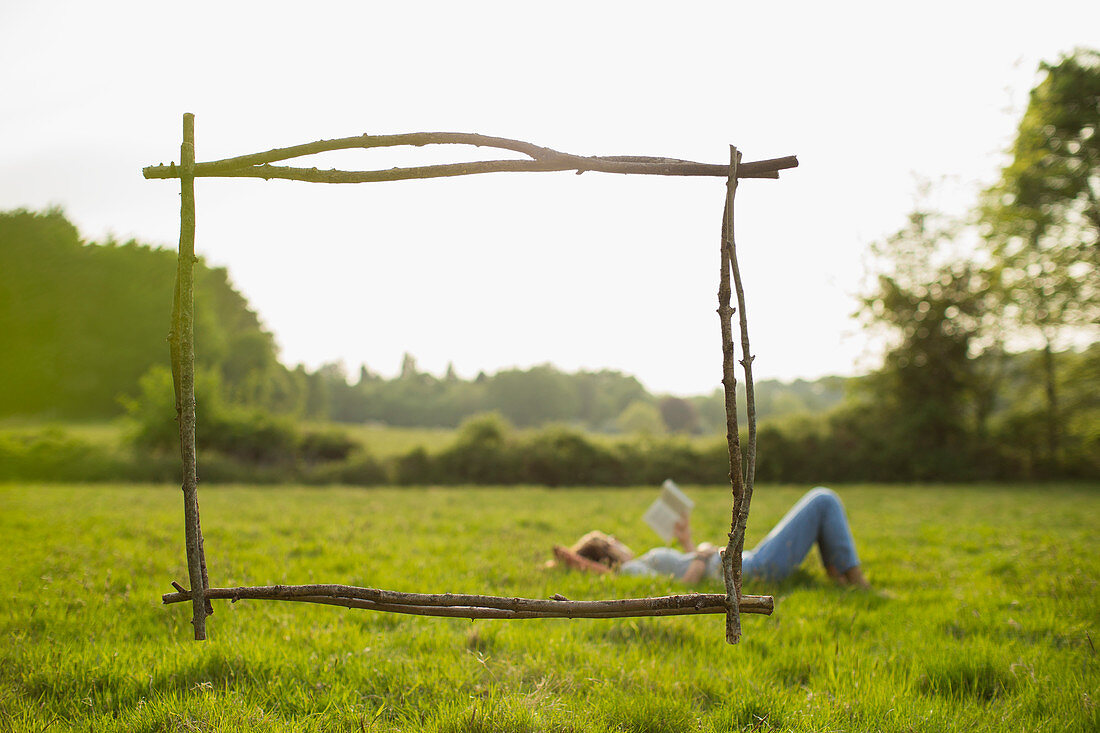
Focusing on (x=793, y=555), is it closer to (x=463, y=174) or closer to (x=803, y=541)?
(x=803, y=541)

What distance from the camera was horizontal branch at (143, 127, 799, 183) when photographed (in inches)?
79.7

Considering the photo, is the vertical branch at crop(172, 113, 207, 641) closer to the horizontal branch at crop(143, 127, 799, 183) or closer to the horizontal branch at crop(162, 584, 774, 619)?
the horizontal branch at crop(162, 584, 774, 619)

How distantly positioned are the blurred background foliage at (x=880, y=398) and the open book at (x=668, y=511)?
15.4 metres

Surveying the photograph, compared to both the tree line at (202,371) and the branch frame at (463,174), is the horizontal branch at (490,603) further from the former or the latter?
the tree line at (202,371)

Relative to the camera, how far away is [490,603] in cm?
205

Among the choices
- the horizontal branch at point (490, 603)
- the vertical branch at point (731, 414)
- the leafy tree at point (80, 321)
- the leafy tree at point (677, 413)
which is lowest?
the leafy tree at point (677, 413)

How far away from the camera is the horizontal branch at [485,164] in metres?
2.02

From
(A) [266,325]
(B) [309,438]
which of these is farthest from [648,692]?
(A) [266,325]

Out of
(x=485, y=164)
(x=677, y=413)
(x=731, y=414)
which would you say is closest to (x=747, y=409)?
(x=731, y=414)

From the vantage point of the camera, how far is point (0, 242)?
785 centimetres

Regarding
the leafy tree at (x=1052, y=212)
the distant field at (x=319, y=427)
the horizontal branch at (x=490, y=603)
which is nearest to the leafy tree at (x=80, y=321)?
the distant field at (x=319, y=427)

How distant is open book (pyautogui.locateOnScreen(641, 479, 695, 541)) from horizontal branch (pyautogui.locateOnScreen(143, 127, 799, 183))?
355cm

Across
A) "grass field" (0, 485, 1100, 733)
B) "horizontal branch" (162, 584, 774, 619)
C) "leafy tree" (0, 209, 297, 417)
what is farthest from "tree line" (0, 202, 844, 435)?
"horizontal branch" (162, 584, 774, 619)

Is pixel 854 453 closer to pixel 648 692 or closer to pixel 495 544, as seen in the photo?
pixel 495 544
